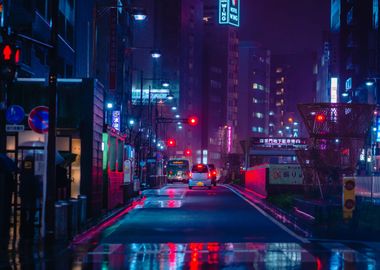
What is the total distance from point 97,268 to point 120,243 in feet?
13.4

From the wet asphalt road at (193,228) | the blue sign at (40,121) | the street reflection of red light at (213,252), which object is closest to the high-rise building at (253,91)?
the wet asphalt road at (193,228)

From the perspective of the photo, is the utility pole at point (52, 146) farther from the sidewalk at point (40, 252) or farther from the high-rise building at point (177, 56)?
the high-rise building at point (177, 56)

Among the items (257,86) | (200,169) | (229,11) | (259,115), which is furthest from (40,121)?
(257,86)

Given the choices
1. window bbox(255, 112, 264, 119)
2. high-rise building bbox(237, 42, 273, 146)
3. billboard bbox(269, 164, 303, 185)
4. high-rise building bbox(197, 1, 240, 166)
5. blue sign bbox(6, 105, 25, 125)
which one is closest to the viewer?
blue sign bbox(6, 105, 25, 125)

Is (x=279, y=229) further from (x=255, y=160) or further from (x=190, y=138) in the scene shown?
(x=190, y=138)

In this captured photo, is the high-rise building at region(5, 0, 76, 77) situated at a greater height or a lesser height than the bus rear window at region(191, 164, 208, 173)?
greater

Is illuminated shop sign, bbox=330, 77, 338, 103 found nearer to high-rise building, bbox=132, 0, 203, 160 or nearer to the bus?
high-rise building, bbox=132, 0, 203, 160

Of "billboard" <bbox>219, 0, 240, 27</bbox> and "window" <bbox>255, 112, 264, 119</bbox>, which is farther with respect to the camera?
"window" <bbox>255, 112, 264, 119</bbox>

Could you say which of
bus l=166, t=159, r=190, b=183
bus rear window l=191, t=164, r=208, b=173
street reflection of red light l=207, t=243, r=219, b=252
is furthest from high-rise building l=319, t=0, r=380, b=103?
street reflection of red light l=207, t=243, r=219, b=252

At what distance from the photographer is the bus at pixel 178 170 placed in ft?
300

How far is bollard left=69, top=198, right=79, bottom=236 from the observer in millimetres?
19125

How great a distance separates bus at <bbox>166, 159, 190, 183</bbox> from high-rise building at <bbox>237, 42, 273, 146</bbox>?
67807mm

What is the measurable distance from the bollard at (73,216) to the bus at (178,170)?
233 feet

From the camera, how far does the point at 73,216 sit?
64.8 feet
